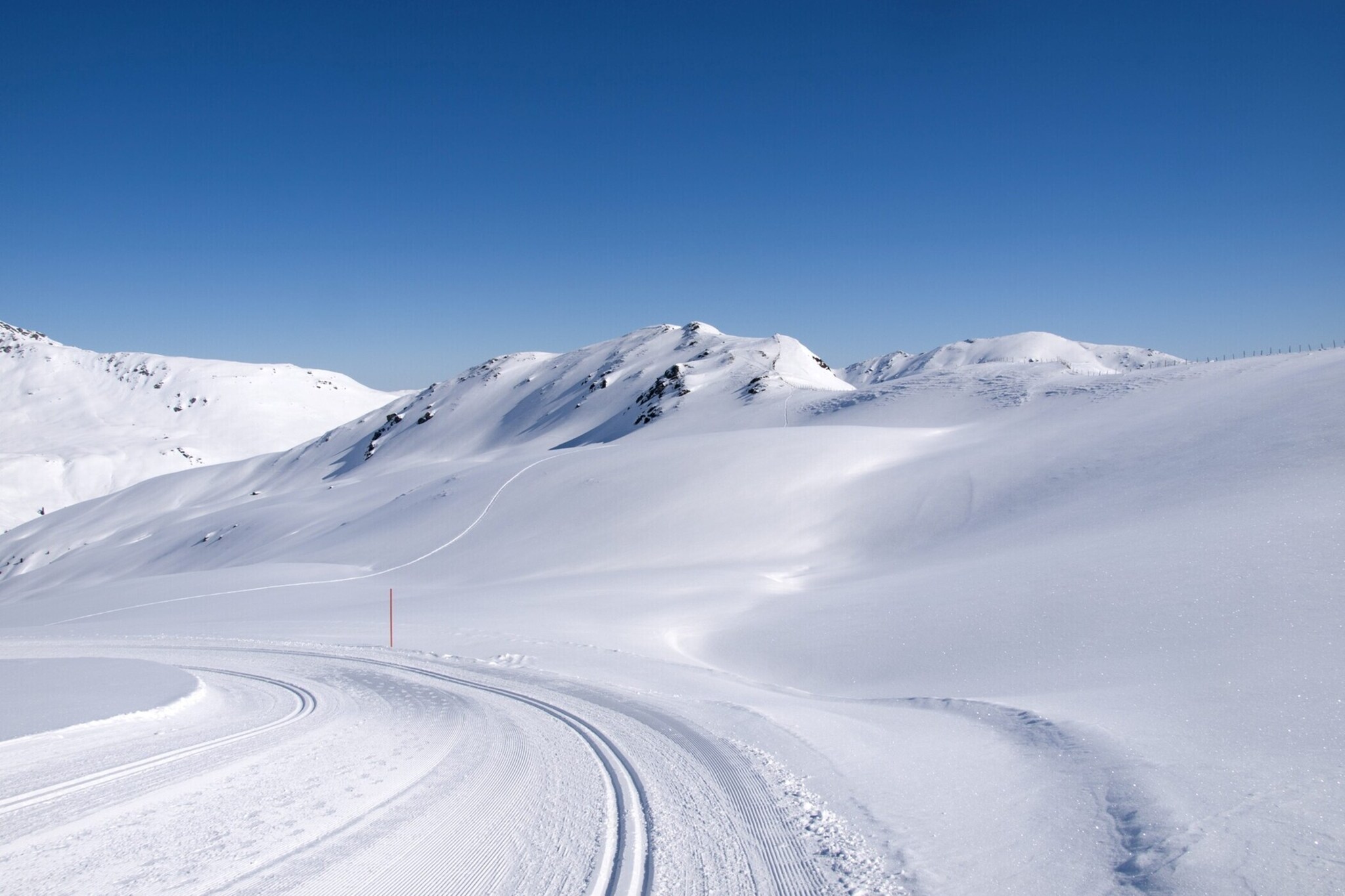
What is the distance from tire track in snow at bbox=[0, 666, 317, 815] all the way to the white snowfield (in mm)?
50

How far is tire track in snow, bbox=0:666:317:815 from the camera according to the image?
19.0 ft

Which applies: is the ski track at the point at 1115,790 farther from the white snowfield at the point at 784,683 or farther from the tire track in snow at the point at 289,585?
the tire track in snow at the point at 289,585

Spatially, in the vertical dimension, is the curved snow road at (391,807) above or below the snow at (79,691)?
below

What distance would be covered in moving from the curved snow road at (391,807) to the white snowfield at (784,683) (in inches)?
1.6

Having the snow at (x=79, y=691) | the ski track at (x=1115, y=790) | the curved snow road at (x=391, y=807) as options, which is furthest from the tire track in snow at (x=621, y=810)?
the snow at (x=79, y=691)

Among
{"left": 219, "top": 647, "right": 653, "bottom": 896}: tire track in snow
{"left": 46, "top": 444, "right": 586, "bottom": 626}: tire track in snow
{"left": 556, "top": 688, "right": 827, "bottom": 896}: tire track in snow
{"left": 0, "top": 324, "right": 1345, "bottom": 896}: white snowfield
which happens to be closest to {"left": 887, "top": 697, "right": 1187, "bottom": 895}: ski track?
{"left": 0, "top": 324, "right": 1345, "bottom": 896}: white snowfield

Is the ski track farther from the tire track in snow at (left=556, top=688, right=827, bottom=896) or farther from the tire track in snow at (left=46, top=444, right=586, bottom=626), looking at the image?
the tire track in snow at (left=46, top=444, right=586, bottom=626)

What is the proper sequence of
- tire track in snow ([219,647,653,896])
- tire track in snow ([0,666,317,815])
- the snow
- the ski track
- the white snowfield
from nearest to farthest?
the ski track, tire track in snow ([219,647,653,896]), the white snowfield, tire track in snow ([0,666,317,815]), the snow

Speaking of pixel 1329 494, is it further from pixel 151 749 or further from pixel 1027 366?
pixel 1027 366

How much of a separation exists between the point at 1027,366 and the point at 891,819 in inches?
2176

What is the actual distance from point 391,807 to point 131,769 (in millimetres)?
2726

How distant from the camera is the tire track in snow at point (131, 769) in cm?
579

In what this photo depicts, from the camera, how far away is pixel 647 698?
34.7 ft

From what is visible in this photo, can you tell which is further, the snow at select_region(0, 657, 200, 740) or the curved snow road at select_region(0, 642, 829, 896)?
the snow at select_region(0, 657, 200, 740)
